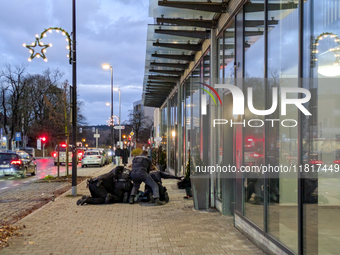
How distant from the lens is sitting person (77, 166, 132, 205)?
11.9m

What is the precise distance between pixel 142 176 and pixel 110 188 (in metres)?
1.32

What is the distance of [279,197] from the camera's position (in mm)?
5918

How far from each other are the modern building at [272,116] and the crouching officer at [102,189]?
267 cm

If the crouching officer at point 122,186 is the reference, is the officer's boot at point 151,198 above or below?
below

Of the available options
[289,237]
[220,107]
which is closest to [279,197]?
[289,237]

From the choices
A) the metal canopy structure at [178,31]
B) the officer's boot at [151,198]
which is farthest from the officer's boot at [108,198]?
the metal canopy structure at [178,31]

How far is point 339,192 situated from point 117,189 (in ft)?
28.9

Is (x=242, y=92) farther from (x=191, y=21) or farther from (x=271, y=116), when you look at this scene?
(x=191, y=21)

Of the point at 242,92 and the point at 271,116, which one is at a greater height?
the point at 242,92

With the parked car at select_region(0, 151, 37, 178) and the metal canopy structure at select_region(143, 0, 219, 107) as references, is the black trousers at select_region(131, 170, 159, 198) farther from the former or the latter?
the parked car at select_region(0, 151, 37, 178)

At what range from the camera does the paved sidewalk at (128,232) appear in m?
6.59

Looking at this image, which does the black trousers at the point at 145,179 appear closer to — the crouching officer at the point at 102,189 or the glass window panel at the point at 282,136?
the crouching officer at the point at 102,189

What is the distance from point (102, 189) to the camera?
12.1 metres

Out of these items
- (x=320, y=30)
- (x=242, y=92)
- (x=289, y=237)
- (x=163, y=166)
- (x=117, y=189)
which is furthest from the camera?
(x=163, y=166)
